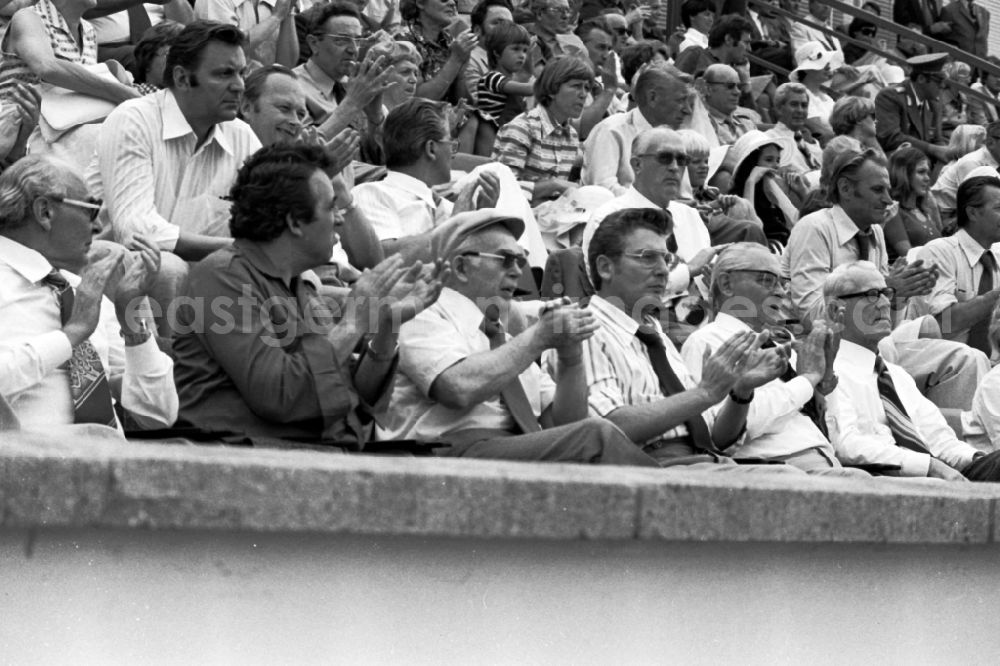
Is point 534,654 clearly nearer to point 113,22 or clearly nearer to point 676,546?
point 676,546

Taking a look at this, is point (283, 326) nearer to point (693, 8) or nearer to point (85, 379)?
point (85, 379)

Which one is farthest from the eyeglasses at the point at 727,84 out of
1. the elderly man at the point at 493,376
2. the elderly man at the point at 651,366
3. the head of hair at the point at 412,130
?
the elderly man at the point at 493,376

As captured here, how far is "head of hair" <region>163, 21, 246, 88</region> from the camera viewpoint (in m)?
5.54

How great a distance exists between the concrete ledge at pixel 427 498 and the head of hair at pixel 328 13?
490 cm

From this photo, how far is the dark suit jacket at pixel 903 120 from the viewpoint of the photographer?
1331cm

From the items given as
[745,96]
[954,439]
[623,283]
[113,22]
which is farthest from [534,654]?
[745,96]

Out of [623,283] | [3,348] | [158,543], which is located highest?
[158,543]

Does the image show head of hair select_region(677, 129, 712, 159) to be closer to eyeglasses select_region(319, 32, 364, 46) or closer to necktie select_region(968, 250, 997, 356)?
necktie select_region(968, 250, 997, 356)

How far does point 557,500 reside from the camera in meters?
3.04

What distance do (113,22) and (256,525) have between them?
5556mm

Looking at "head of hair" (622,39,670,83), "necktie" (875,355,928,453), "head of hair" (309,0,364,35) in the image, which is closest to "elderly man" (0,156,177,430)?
"necktie" (875,355,928,453)

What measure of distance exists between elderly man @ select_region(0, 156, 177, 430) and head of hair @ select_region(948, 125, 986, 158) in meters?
9.47

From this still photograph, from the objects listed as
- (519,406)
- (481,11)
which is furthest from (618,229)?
(481,11)

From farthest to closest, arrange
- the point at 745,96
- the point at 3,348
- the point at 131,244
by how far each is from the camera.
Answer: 1. the point at 745,96
2. the point at 131,244
3. the point at 3,348
